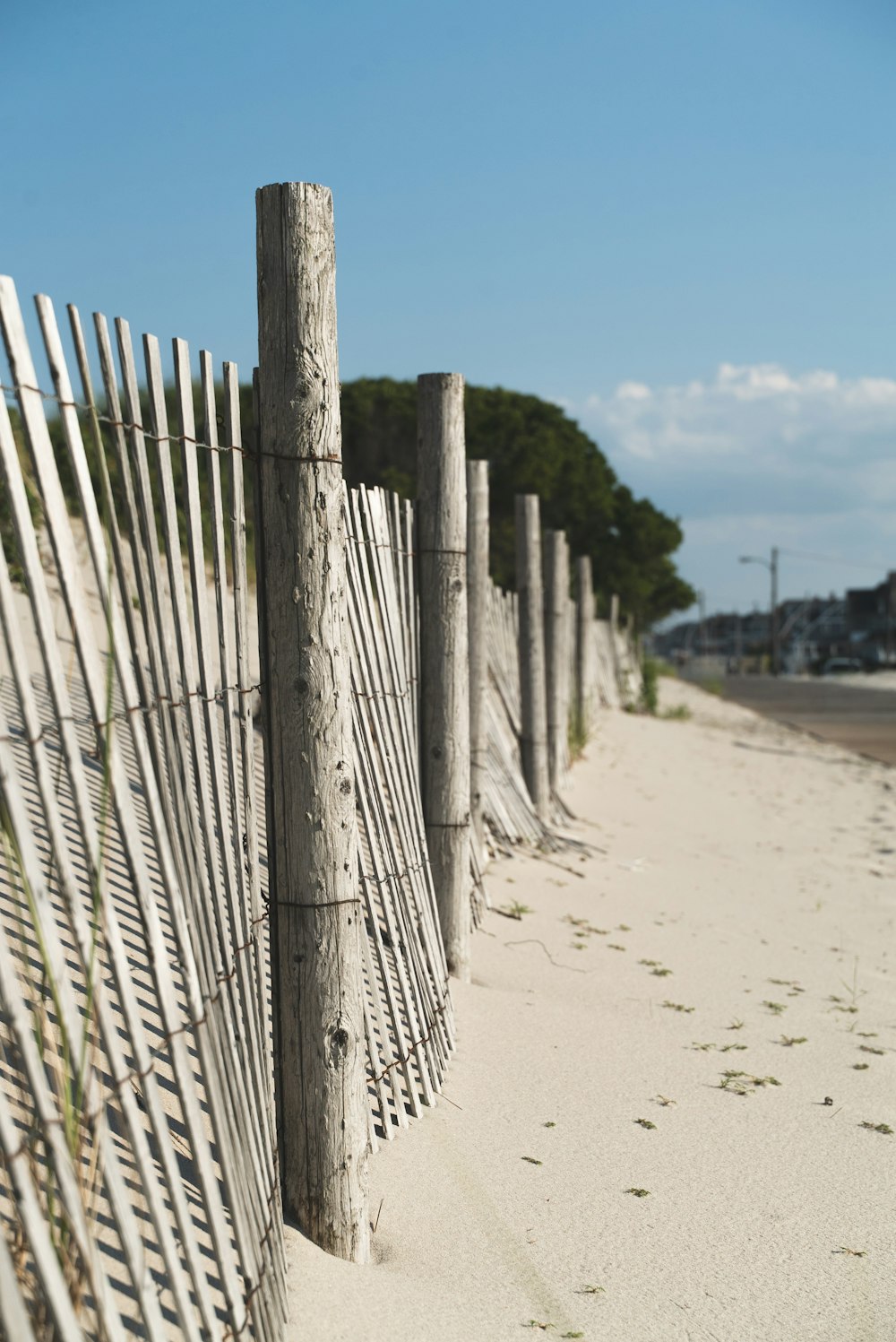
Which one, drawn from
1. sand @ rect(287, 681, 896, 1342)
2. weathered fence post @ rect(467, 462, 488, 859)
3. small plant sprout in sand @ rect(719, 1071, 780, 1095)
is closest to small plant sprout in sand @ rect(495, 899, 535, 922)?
sand @ rect(287, 681, 896, 1342)

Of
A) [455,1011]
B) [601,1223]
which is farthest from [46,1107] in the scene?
[455,1011]

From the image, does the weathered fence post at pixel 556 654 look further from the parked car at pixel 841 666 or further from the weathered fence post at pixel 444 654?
the parked car at pixel 841 666

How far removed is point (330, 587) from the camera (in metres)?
2.64

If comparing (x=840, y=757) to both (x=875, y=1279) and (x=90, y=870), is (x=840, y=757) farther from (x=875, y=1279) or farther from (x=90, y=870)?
(x=90, y=870)

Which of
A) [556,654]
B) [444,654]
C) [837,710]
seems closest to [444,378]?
[444,654]

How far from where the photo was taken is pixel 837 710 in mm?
24016

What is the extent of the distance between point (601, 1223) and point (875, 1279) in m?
0.64

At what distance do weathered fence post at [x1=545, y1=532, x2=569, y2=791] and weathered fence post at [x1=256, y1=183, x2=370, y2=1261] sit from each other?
18.3 feet

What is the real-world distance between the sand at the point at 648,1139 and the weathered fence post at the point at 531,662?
2.44ft

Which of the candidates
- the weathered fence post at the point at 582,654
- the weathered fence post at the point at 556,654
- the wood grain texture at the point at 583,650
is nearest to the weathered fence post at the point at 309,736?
the weathered fence post at the point at 556,654

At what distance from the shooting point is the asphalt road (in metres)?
16.7

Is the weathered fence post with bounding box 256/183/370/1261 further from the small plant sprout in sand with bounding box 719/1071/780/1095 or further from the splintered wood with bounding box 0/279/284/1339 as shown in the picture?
the small plant sprout in sand with bounding box 719/1071/780/1095

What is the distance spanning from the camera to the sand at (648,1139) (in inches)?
104

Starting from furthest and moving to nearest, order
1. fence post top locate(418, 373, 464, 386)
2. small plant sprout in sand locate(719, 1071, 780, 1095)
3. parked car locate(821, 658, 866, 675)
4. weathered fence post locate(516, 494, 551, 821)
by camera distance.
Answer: parked car locate(821, 658, 866, 675)
weathered fence post locate(516, 494, 551, 821)
fence post top locate(418, 373, 464, 386)
small plant sprout in sand locate(719, 1071, 780, 1095)
